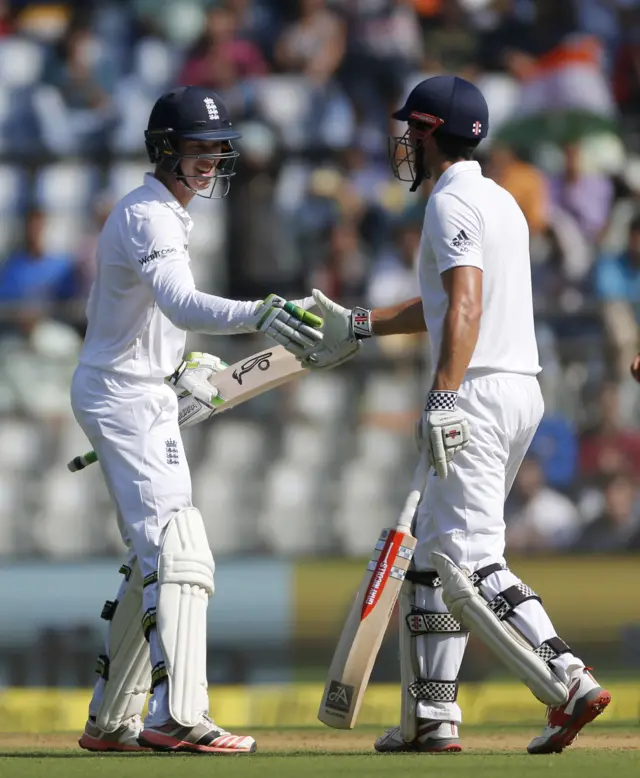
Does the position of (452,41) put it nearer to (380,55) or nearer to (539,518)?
(380,55)

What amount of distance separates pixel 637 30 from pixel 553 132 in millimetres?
1614

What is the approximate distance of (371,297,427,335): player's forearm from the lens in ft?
17.2

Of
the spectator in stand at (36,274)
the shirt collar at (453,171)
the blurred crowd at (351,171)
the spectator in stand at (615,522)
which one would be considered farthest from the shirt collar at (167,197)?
the spectator in stand at (36,274)

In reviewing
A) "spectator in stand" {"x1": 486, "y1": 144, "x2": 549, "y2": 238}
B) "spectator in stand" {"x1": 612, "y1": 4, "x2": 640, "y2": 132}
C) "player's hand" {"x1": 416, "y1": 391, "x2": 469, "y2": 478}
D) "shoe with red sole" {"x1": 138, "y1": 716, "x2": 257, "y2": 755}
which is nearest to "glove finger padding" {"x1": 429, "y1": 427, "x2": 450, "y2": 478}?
"player's hand" {"x1": 416, "y1": 391, "x2": 469, "y2": 478}

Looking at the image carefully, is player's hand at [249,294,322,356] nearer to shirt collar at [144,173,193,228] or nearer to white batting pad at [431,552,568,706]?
shirt collar at [144,173,193,228]

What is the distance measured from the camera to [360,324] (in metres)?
5.15

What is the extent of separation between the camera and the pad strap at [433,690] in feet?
16.0

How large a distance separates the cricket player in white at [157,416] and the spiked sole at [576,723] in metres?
0.86

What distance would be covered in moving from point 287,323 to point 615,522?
11.8ft

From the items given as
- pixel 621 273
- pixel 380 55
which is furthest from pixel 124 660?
pixel 380 55

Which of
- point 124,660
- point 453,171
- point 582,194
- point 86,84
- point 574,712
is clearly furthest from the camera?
point 86,84

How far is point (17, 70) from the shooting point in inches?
462

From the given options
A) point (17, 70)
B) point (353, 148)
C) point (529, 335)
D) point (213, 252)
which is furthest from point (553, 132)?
point (529, 335)

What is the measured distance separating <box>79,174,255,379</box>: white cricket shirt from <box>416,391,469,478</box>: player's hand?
77cm
